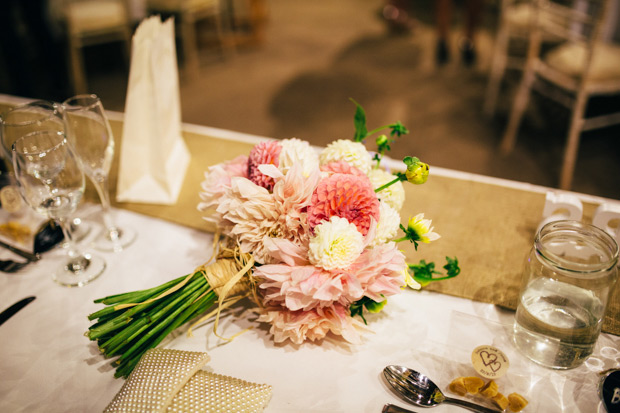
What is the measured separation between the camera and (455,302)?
0.92 m

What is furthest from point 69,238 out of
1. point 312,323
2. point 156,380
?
point 312,323

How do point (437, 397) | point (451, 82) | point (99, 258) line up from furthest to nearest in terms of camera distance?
point (451, 82)
point (99, 258)
point (437, 397)

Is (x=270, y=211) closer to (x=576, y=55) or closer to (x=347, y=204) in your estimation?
(x=347, y=204)

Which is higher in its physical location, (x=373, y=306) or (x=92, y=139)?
(x=92, y=139)

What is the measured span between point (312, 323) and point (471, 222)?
1.78 feet

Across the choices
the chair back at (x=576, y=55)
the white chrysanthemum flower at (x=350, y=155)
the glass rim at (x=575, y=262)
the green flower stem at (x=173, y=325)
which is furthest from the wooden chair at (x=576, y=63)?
the green flower stem at (x=173, y=325)

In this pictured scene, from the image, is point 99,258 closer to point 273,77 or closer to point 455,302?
point 455,302

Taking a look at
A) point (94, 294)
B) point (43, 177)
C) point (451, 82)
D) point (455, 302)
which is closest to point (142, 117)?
point (43, 177)

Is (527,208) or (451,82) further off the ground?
(527,208)

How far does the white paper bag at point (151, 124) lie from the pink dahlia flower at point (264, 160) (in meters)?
0.39

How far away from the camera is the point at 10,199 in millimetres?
1125

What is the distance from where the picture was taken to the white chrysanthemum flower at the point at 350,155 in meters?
0.85

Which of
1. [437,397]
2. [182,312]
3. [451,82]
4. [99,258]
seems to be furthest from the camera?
[451,82]

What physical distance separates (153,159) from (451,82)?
2.97 metres
